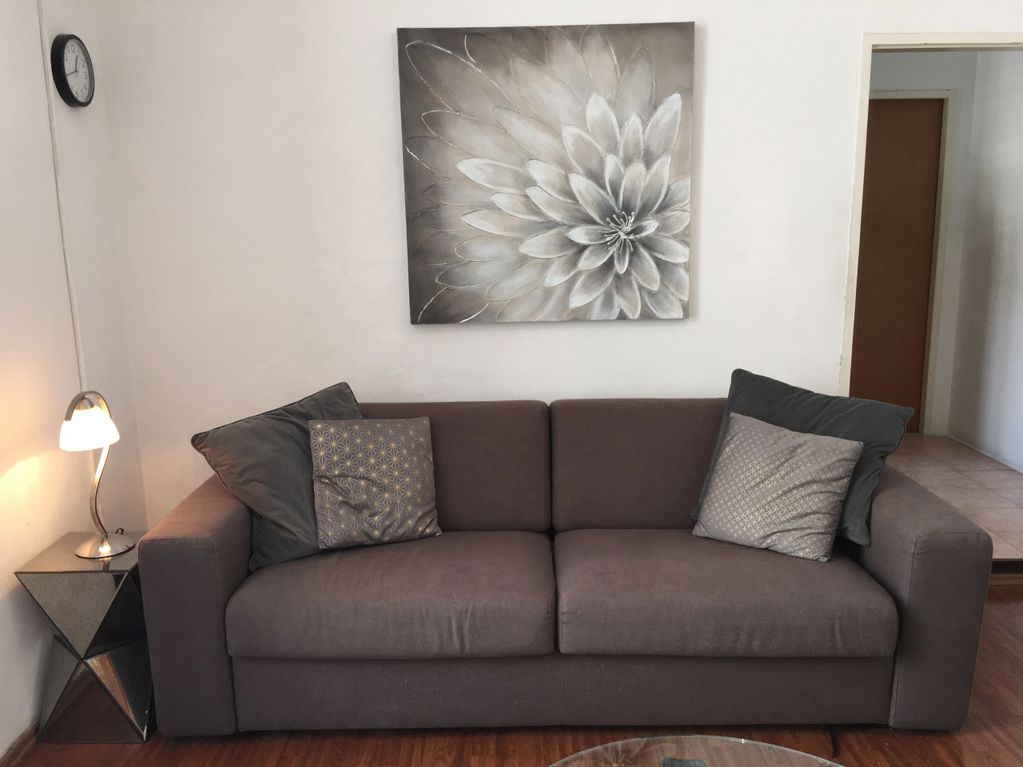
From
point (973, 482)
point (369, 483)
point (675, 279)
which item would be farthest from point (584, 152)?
point (973, 482)

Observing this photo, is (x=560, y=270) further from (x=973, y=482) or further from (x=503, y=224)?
(x=973, y=482)

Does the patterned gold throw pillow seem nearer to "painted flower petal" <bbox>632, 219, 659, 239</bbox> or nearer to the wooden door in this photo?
"painted flower petal" <bbox>632, 219, 659, 239</bbox>

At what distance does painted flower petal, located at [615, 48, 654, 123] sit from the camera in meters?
2.73

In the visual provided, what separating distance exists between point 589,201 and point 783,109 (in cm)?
76

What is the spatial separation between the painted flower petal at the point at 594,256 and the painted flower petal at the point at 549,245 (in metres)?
0.04

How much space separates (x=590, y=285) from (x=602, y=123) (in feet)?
1.87

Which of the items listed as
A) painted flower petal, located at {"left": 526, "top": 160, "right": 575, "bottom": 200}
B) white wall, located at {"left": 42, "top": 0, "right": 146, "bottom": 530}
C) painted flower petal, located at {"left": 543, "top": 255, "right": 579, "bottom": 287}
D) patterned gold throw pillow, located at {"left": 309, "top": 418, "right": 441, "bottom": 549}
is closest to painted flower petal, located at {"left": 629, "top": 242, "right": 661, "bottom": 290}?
painted flower petal, located at {"left": 543, "top": 255, "right": 579, "bottom": 287}

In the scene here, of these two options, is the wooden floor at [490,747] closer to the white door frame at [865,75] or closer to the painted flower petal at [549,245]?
the white door frame at [865,75]

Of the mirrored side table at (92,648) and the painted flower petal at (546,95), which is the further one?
the painted flower petal at (546,95)

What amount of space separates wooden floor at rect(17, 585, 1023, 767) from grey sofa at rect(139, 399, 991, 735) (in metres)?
0.06

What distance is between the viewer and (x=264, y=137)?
281 centimetres

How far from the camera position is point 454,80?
2.74 meters

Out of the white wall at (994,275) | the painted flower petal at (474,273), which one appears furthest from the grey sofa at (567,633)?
the white wall at (994,275)

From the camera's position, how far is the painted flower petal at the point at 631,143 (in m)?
2.77
